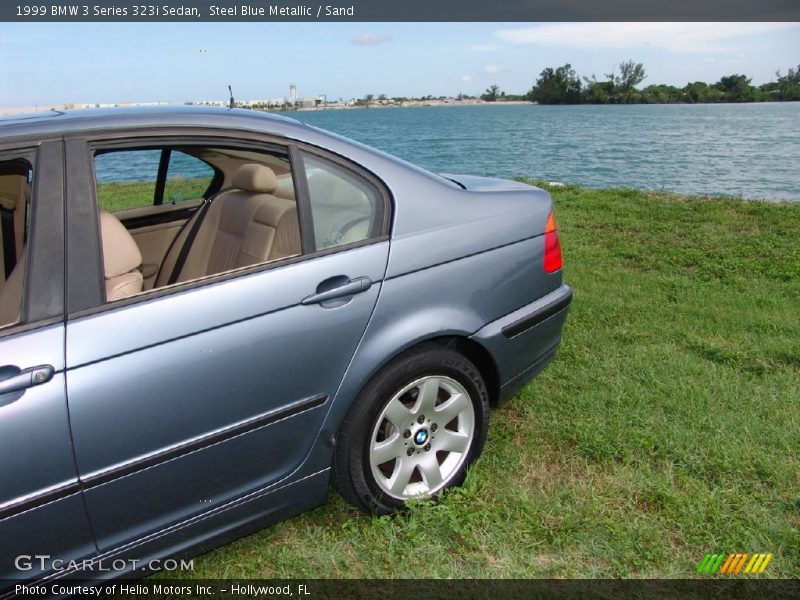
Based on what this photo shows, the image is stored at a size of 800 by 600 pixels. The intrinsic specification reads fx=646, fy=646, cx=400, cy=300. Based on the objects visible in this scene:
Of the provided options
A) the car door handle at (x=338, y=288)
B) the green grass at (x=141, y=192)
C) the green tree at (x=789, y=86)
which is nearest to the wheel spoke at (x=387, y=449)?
the car door handle at (x=338, y=288)

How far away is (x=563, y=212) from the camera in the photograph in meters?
8.78

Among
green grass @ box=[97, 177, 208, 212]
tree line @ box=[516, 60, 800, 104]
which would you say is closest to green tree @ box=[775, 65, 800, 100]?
tree line @ box=[516, 60, 800, 104]

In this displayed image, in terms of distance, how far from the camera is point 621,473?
302 centimetres

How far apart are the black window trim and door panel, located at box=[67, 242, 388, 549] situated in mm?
36

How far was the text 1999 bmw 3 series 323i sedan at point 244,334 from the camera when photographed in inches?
75.6

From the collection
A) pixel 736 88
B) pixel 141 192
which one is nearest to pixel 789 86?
pixel 736 88

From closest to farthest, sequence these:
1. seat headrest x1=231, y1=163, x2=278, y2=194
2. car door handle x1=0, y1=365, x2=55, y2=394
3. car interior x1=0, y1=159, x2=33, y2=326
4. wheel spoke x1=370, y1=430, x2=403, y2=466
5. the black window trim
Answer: car door handle x1=0, y1=365, x2=55, y2=394 → the black window trim → car interior x1=0, y1=159, x2=33, y2=326 → wheel spoke x1=370, y1=430, x2=403, y2=466 → seat headrest x1=231, y1=163, x2=278, y2=194

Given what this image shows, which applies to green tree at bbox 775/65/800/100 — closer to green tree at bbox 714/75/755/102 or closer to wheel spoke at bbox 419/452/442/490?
green tree at bbox 714/75/755/102

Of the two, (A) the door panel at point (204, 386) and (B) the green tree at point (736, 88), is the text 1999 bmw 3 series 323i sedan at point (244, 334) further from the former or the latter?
(B) the green tree at point (736, 88)

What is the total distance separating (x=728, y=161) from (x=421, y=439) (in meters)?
26.2

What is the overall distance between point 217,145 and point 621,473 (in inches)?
89.8

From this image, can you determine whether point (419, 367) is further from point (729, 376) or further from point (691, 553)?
point (729, 376)

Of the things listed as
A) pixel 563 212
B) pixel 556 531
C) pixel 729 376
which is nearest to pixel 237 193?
pixel 556 531

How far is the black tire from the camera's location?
8.23ft
